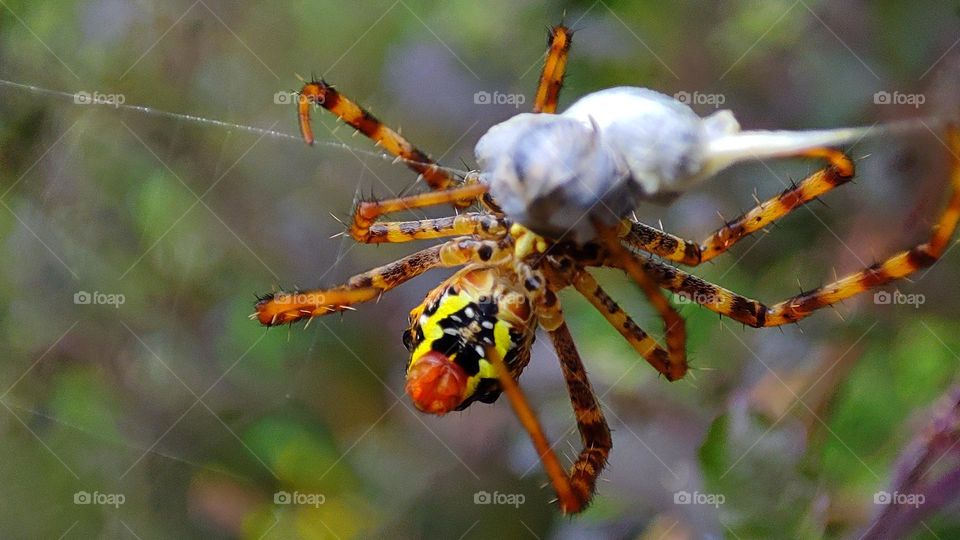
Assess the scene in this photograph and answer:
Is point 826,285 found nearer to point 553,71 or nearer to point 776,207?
point 776,207

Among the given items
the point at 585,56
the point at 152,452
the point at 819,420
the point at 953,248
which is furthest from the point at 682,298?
the point at 152,452

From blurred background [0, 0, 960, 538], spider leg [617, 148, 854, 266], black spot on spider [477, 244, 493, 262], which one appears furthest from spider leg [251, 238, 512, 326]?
blurred background [0, 0, 960, 538]

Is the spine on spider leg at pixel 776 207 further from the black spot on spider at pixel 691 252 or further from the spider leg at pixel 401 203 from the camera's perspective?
the spider leg at pixel 401 203

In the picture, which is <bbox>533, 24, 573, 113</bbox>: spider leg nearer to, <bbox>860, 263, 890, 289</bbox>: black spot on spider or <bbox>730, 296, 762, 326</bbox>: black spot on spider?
<bbox>730, 296, 762, 326</bbox>: black spot on spider

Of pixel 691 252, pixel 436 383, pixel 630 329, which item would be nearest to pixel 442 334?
pixel 436 383

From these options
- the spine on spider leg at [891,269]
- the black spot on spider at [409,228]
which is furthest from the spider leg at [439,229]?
the spine on spider leg at [891,269]

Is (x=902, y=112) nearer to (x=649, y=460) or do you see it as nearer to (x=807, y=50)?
(x=807, y=50)
